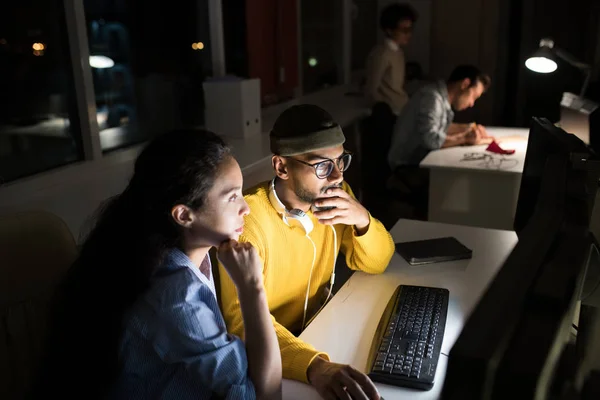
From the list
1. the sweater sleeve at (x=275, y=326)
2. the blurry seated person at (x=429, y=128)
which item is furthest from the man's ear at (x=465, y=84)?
the sweater sleeve at (x=275, y=326)

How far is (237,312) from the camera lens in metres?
1.31

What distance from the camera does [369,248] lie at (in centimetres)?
161

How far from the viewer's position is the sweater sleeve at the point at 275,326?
3.95ft

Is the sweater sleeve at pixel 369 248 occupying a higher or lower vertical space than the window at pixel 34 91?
lower

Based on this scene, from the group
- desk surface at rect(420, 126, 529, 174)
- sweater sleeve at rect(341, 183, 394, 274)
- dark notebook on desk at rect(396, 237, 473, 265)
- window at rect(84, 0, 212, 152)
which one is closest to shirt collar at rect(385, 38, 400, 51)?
desk surface at rect(420, 126, 529, 174)

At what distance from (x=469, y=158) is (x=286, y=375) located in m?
2.11

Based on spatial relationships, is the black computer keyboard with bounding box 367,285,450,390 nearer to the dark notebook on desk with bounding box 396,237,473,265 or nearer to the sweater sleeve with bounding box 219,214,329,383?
the sweater sleeve with bounding box 219,214,329,383

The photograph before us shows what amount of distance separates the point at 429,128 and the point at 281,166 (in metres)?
1.96

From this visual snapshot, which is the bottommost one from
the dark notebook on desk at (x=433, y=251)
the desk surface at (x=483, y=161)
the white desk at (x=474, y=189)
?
the white desk at (x=474, y=189)

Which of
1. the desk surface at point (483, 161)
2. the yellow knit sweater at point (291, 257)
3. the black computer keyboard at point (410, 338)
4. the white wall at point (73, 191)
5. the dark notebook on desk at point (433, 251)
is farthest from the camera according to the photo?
the desk surface at point (483, 161)

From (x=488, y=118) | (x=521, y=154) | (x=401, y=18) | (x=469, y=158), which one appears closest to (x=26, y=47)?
(x=469, y=158)

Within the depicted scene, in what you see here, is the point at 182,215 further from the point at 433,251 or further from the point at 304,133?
the point at 433,251

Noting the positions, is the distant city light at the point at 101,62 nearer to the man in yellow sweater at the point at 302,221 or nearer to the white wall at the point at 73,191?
the white wall at the point at 73,191

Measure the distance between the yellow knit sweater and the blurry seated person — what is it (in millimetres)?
1628
